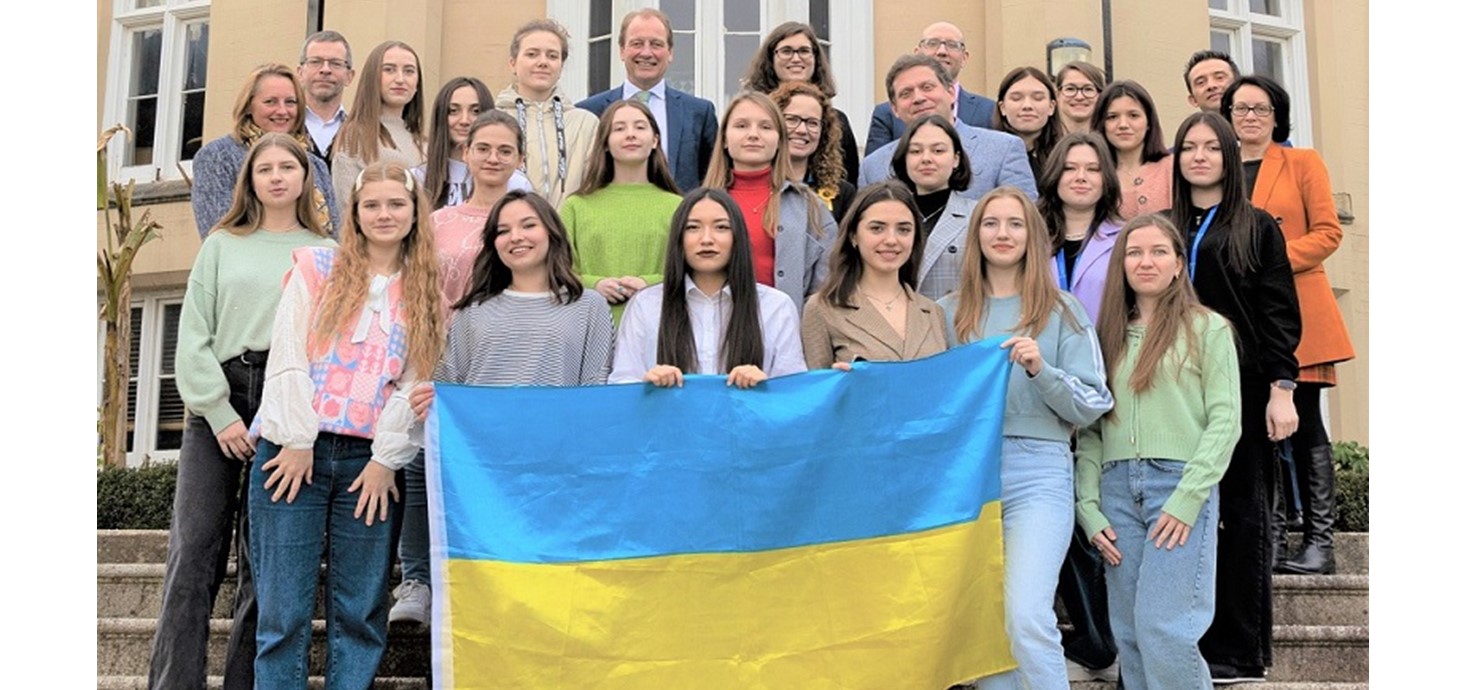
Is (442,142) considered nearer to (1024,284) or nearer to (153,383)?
(1024,284)

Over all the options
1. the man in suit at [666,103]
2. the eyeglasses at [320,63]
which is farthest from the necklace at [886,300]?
the eyeglasses at [320,63]

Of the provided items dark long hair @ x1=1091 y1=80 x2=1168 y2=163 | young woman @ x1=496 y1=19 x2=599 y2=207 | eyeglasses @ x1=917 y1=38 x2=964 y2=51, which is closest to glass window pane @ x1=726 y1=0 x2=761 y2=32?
eyeglasses @ x1=917 y1=38 x2=964 y2=51

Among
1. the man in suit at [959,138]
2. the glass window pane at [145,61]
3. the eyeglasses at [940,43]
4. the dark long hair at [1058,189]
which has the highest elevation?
the glass window pane at [145,61]

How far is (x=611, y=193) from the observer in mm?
6395

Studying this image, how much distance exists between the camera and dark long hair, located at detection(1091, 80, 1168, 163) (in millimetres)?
6926

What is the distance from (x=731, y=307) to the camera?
5.63 metres

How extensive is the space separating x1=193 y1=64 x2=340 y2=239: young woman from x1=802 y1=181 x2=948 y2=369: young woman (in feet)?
6.26

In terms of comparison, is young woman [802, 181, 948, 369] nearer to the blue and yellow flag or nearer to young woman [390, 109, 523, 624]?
the blue and yellow flag

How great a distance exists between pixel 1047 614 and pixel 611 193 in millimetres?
2384

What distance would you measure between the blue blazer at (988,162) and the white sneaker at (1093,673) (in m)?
1.93

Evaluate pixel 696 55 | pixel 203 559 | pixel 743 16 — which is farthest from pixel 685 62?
pixel 203 559

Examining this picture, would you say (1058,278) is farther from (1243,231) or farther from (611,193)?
(611,193)

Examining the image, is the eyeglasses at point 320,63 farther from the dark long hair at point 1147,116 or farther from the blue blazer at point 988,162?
the dark long hair at point 1147,116

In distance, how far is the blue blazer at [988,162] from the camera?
6766mm
